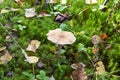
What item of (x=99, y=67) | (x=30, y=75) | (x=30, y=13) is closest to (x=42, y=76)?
(x=30, y=75)

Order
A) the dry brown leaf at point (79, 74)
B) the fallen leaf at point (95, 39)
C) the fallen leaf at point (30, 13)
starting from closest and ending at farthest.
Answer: the dry brown leaf at point (79, 74) < the fallen leaf at point (95, 39) < the fallen leaf at point (30, 13)

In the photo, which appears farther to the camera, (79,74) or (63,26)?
(63,26)

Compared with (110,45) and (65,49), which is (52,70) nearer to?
(65,49)

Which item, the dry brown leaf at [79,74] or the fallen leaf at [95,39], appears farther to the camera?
Result: the fallen leaf at [95,39]

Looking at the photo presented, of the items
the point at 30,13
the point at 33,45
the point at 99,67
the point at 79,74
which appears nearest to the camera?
the point at 79,74

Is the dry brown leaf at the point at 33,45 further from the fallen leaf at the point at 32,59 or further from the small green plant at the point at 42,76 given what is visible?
the small green plant at the point at 42,76

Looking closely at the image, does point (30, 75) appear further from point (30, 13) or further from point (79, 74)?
point (30, 13)

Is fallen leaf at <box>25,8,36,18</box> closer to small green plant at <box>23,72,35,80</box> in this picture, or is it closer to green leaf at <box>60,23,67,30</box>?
green leaf at <box>60,23,67,30</box>

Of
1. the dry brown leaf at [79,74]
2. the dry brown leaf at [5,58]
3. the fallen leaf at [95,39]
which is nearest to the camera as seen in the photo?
the dry brown leaf at [79,74]

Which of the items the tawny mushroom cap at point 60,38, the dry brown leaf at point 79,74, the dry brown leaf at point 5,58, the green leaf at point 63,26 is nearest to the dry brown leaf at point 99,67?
the dry brown leaf at point 79,74

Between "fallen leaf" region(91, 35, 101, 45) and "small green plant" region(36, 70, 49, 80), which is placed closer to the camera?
"small green plant" region(36, 70, 49, 80)

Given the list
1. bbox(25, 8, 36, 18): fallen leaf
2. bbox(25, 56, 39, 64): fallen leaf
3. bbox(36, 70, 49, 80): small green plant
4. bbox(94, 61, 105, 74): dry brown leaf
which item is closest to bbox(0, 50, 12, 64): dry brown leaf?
bbox(25, 56, 39, 64): fallen leaf

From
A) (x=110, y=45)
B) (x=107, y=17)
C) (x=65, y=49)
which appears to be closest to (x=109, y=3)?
(x=107, y=17)
